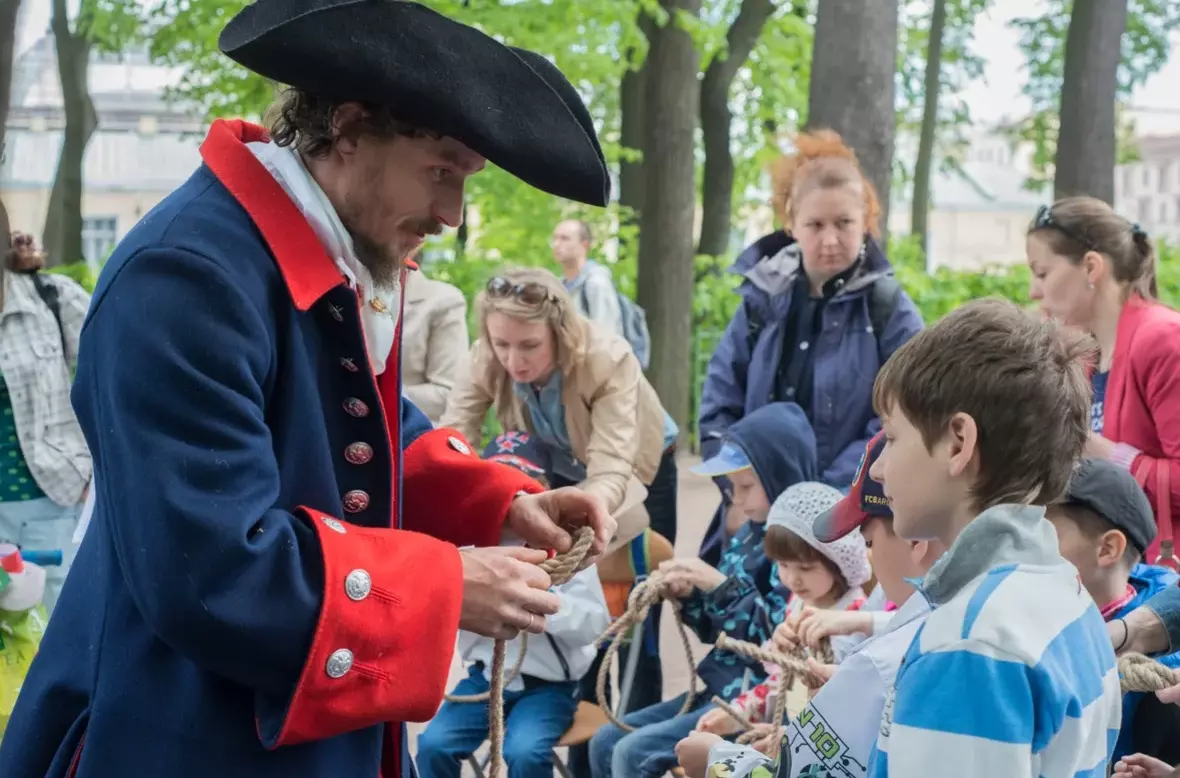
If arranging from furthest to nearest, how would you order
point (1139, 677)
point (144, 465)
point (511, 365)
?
point (511, 365) → point (1139, 677) → point (144, 465)

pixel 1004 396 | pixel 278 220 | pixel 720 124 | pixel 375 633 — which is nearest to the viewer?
pixel 375 633

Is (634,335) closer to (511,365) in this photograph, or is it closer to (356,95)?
(511,365)

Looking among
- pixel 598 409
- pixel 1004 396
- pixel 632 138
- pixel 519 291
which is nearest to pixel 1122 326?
pixel 598 409

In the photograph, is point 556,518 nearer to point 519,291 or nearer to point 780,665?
point 780,665

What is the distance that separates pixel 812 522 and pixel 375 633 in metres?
2.04

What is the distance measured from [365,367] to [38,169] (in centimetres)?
2660

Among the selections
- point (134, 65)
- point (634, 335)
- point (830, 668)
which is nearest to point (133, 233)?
point (830, 668)

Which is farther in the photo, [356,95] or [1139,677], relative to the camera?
[1139,677]

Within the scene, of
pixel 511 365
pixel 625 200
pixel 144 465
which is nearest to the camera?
pixel 144 465

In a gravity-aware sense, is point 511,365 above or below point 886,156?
below

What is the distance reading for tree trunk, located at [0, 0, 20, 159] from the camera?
445 inches

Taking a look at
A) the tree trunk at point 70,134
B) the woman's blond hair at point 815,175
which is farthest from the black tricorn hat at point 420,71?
the tree trunk at point 70,134

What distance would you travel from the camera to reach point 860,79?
7.50 metres

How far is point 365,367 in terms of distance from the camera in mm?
1869
